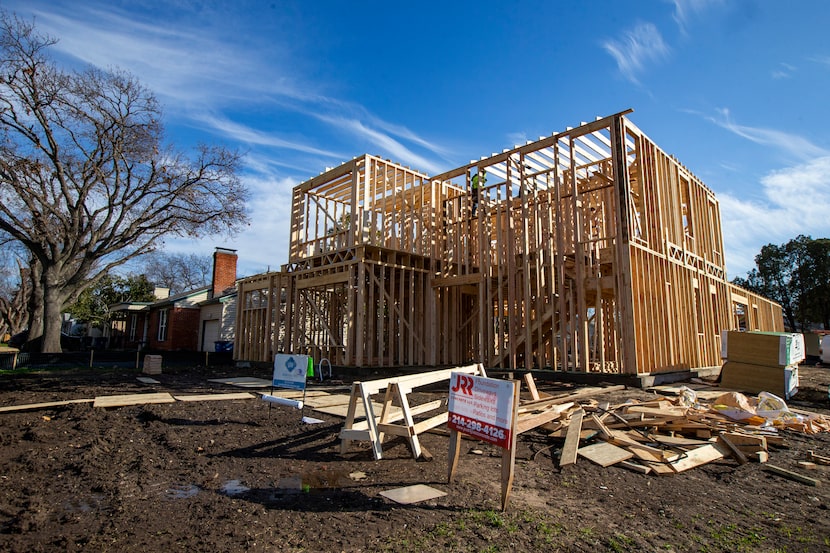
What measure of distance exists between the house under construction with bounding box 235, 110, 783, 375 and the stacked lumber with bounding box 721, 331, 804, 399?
154 cm

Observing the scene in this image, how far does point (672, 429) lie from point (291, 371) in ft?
17.7

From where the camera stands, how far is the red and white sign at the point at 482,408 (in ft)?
13.0

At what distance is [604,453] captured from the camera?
5445mm

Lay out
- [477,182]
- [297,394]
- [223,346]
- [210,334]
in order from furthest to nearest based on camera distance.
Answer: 1. [210,334]
2. [223,346]
3. [477,182]
4. [297,394]

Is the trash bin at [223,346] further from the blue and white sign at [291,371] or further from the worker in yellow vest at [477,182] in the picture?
the blue and white sign at [291,371]

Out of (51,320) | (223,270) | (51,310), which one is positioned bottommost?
(51,320)

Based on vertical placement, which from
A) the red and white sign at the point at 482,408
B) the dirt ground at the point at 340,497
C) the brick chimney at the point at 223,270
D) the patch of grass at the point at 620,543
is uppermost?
the brick chimney at the point at 223,270

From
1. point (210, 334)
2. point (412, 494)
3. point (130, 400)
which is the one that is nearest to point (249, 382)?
point (130, 400)

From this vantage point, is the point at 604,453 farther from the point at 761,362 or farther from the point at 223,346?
the point at 223,346

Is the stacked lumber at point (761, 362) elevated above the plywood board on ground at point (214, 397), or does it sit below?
above

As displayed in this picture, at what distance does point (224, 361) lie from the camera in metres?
20.3

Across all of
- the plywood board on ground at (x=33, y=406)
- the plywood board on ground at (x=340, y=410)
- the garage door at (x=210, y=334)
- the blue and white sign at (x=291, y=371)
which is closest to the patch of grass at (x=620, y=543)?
the plywood board on ground at (x=340, y=410)

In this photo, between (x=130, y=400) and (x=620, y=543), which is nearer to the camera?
(x=620, y=543)

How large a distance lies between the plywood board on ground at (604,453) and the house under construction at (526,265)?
17.2 feet
